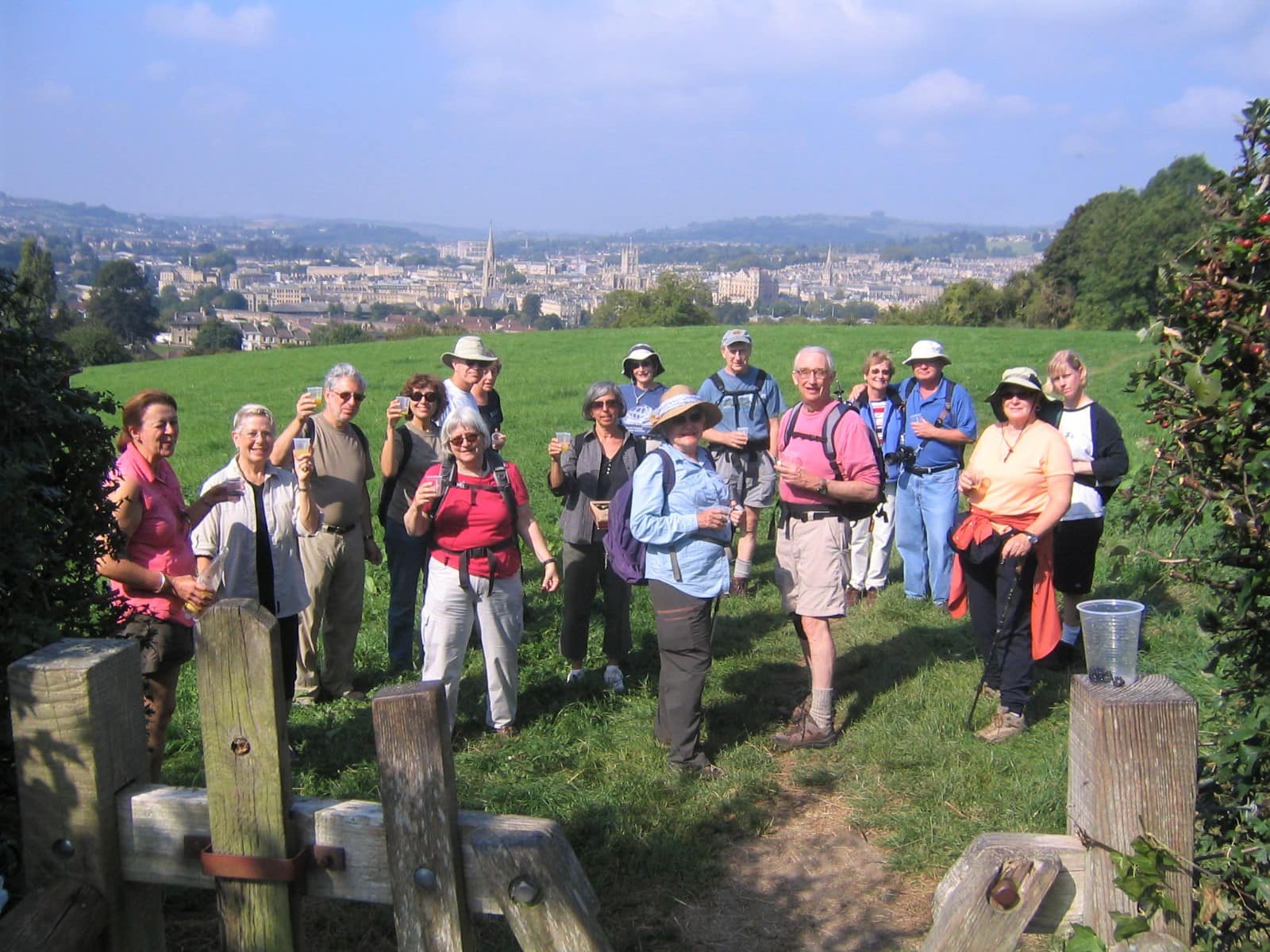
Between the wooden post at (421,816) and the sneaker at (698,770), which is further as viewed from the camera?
the sneaker at (698,770)

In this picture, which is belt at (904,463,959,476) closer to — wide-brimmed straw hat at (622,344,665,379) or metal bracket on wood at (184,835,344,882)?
wide-brimmed straw hat at (622,344,665,379)

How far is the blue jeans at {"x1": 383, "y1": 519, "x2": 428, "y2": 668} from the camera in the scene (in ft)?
23.1

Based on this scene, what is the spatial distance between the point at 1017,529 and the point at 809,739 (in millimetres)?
1612

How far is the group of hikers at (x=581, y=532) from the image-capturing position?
5152 mm

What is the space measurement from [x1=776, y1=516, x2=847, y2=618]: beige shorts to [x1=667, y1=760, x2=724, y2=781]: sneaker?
1.03 m

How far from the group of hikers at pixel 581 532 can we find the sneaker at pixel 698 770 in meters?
0.02

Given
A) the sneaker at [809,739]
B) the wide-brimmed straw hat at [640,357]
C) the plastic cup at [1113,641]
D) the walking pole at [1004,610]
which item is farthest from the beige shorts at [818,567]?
the plastic cup at [1113,641]

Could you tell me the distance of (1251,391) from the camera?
2.53 metres

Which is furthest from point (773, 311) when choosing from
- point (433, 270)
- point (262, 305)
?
point (433, 270)

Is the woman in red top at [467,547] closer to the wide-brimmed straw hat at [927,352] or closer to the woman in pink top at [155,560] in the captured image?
the woman in pink top at [155,560]

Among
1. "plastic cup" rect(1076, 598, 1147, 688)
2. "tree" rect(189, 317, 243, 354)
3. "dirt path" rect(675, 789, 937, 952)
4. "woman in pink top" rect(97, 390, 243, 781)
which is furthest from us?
"tree" rect(189, 317, 243, 354)

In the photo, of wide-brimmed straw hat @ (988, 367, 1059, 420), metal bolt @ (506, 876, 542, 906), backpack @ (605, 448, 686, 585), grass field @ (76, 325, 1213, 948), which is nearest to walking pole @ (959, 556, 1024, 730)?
grass field @ (76, 325, 1213, 948)

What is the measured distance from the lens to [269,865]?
2189mm

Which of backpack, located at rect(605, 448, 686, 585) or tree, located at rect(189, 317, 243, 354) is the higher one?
backpack, located at rect(605, 448, 686, 585)
